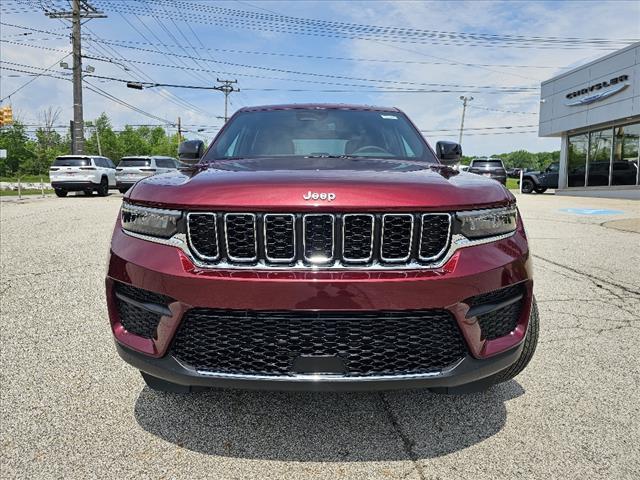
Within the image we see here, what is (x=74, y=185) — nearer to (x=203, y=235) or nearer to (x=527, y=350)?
(x=203, y=235)

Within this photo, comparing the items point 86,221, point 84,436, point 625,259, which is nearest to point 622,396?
point 84,436

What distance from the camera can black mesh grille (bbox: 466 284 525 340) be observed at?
2.02 metres

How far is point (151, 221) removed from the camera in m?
2.10

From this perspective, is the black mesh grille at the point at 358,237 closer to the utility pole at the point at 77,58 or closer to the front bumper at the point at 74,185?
the front bumper at the point at 74,185

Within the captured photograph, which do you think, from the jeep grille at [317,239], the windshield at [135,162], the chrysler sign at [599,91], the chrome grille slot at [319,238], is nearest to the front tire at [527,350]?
the jeep grille at [317,239]

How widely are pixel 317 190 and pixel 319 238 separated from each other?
0.62 feet

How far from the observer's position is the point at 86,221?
10312 mm

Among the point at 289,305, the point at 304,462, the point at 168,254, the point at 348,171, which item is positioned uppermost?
the point at 348,171

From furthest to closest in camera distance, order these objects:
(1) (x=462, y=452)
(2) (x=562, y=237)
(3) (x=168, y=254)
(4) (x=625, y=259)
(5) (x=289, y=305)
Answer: (2) (x=562, y=237) → (4) (x=625, y=259) → (1) (x=462, y=452) → (3) (x=168, y=254) → (5) (x=289, y=305)

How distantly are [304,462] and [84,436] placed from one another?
1035 millimetres

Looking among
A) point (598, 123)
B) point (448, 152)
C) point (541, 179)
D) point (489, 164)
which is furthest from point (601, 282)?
point (541, 179)

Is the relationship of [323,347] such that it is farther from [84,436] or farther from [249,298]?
[84,436]

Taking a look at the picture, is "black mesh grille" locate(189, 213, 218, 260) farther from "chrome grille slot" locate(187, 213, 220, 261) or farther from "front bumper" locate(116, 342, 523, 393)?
"front bumper" locate(116, 342, 523, 393)

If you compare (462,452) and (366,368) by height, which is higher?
(366,368)
